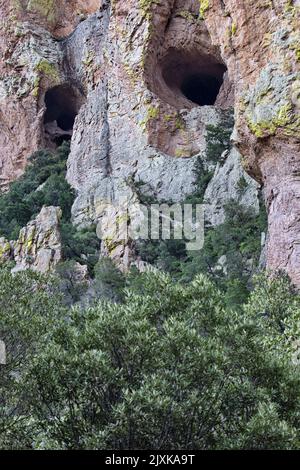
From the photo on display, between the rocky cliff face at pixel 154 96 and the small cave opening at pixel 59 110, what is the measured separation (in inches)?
3.6

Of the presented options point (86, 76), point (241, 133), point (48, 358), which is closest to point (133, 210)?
point (241, 133)

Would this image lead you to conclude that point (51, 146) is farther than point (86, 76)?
Yes

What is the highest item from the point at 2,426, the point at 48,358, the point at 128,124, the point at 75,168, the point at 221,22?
the point at 221,22

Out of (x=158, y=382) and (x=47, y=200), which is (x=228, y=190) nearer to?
(x=47, y=200)

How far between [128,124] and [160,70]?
4.24 metres

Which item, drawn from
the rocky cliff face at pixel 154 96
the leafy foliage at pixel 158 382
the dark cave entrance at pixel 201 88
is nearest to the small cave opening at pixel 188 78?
the dark cave entrance at pixel 201 88

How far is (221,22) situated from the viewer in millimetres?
26094

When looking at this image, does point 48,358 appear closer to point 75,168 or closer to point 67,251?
point 67,251

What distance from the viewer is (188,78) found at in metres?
41.1

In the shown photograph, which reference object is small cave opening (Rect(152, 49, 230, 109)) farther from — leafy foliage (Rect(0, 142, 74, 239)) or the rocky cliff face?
leafy foliage (Rect(0, 142, 74, 239))

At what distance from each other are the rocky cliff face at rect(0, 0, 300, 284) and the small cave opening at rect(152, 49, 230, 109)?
0.34ft

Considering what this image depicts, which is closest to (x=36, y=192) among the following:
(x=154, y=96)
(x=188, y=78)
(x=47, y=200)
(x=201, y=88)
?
(x=47, y=200)

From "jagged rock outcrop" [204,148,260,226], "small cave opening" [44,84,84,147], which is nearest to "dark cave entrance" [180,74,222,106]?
"small cave opening" [44,84,84,147]

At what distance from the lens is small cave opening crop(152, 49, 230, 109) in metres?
38.7
